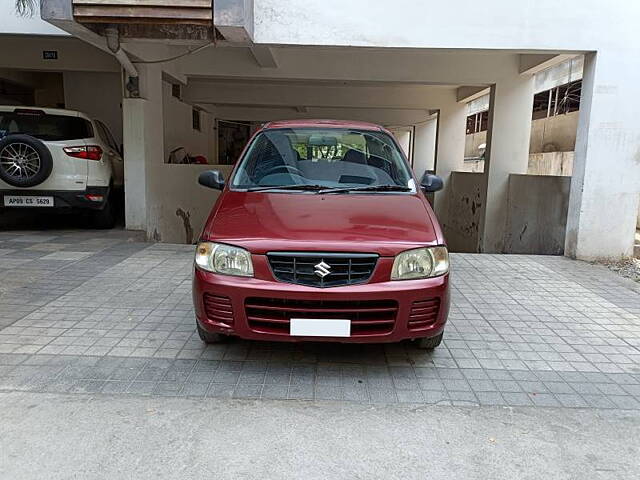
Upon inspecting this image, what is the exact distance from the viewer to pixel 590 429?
299 centimetres

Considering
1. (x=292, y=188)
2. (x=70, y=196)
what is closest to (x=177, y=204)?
(x=70, y=196)

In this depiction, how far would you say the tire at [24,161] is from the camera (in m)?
7.05

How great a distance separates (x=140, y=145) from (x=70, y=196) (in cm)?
134

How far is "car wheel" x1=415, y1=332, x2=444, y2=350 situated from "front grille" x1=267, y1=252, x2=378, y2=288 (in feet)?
2.87

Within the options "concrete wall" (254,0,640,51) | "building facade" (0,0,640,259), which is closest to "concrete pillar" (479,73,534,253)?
"building facade" (0,0,640,259)

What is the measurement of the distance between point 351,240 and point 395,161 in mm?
1513

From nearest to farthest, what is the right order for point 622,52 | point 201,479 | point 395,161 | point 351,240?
point 201,479 → point 351,240 → point 395,161 → point 622,52

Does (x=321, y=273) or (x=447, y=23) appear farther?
(x=447, y=23)

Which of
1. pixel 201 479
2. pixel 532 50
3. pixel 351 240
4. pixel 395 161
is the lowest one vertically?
pixel 201 479

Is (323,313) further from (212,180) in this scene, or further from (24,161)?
(24,161)

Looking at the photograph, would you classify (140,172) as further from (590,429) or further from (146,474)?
(590,429)

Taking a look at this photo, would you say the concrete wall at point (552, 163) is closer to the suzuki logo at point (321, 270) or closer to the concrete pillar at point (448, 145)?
the concrete pillar at point (448, 145)

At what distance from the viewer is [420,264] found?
3412 millimetres

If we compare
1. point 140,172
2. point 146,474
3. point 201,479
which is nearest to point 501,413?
point 201,479
